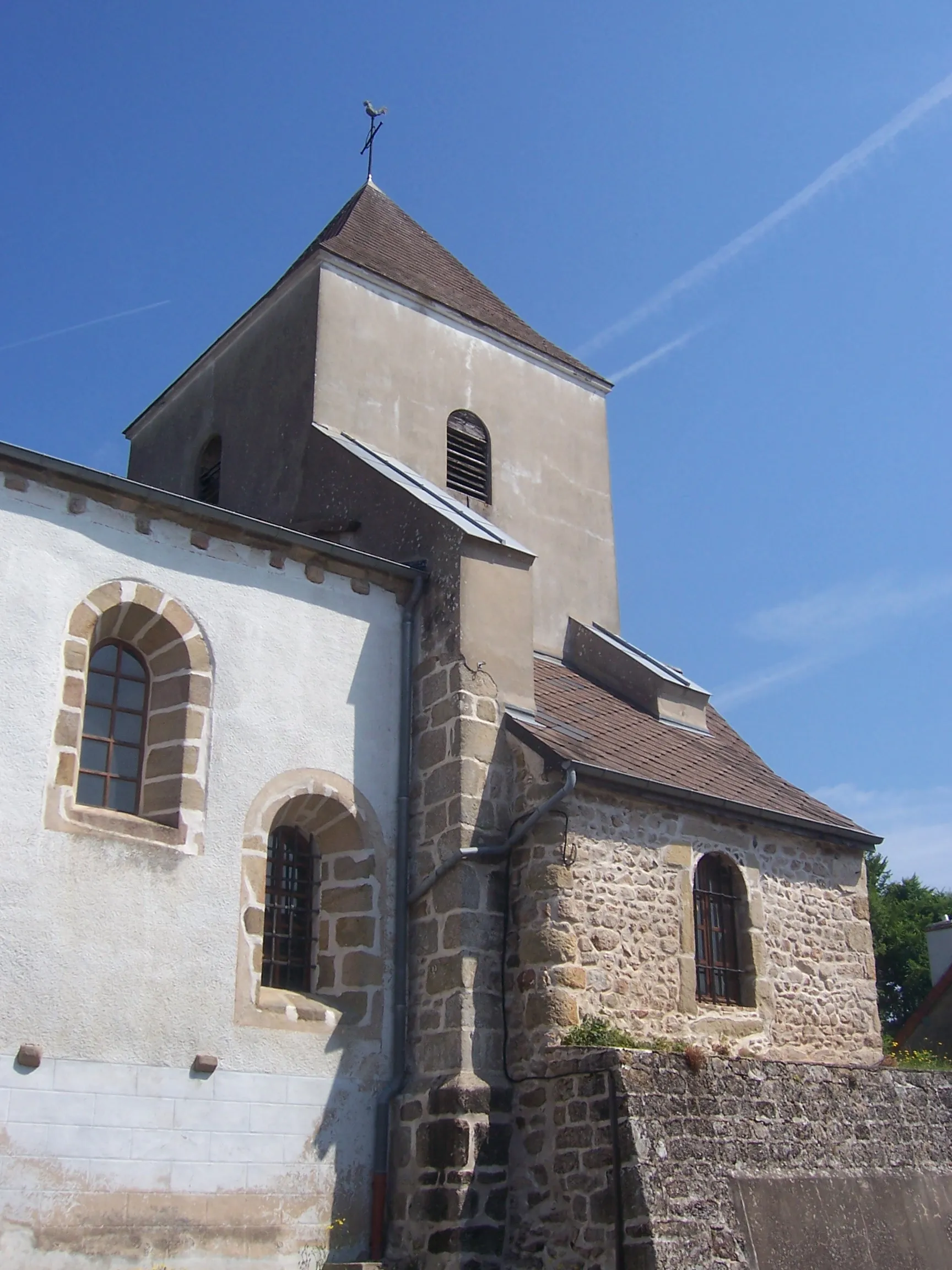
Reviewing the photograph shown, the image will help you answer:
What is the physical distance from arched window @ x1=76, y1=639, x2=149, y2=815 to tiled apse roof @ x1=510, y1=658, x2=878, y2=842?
9.79 feet

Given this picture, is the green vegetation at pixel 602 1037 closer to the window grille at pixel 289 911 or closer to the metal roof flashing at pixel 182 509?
the window grille at pixel 289 911

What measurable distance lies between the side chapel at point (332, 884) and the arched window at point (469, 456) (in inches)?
64.4

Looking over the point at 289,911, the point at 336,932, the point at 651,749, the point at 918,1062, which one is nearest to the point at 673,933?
the point at 651,749

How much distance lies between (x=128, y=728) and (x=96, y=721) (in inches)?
10.3

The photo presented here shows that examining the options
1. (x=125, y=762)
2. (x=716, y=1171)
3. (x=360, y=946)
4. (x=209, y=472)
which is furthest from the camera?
(x=209, y=472)

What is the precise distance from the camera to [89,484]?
384 inches

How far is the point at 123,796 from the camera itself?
970 cm

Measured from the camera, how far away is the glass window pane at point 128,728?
986 cm

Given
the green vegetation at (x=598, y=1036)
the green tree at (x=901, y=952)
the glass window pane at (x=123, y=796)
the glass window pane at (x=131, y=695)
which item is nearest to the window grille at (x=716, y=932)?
the green vegetation at (x=598, y=1036)

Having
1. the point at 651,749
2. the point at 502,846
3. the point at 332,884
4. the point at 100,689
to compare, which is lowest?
the point at 332,884

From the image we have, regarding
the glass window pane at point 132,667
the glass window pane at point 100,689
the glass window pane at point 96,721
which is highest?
the glass window pane at point 132,667

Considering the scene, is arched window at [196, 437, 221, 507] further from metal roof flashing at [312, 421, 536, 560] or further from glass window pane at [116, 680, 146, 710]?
glass window pane at [116, 680, 146, 710]

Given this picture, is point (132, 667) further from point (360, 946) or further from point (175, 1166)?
point (175, 1166)

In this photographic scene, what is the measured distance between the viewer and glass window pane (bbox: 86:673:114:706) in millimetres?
9805
